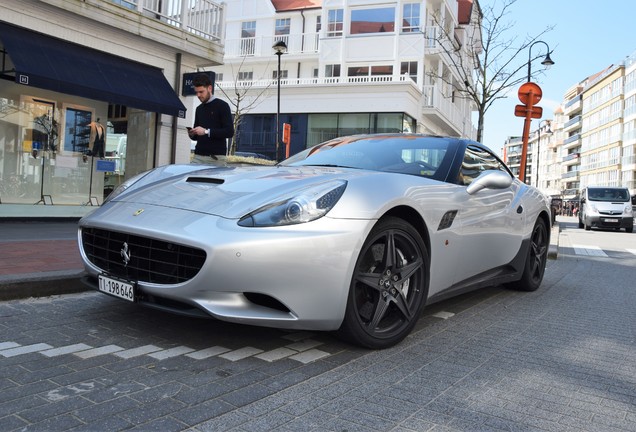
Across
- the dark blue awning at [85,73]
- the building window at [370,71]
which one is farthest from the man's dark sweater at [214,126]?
the building window at [370,71]

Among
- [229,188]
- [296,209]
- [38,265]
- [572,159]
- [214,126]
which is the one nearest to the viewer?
[296,209]

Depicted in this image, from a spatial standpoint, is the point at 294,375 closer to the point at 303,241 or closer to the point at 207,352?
the point at 207,352

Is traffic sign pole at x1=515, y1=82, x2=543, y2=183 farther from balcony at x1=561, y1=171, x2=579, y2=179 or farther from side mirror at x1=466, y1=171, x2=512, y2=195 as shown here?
→ balcony at x1=561, y1=171, x2=579, y2=179

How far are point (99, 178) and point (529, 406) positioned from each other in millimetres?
10485

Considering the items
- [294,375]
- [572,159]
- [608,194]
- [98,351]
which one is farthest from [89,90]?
[572,159]

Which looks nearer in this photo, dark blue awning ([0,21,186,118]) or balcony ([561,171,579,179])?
dark blue awning ([0,21,186,118])

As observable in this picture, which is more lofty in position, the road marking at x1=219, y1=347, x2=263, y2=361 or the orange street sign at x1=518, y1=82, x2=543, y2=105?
the orange street sign at x1=518, y1=82, x2=543, y2=105

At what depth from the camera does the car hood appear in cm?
296

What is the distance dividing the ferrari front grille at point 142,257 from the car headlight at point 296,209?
1.14ft

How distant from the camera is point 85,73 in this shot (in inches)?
357

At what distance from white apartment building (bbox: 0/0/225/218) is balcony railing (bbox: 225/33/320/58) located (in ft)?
70.8

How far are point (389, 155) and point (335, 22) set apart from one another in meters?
29.2

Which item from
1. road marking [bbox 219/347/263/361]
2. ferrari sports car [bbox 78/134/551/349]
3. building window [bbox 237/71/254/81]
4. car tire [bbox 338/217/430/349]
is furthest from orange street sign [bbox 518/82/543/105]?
building window [bbox 237/71/254/81]

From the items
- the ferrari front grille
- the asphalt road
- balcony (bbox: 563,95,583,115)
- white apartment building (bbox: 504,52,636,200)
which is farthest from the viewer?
balcony (bbox: 563,95,583,115)
